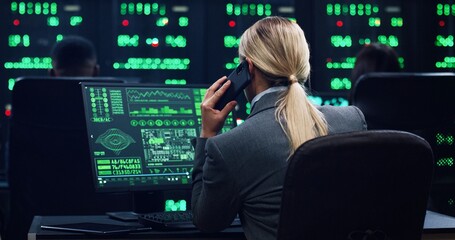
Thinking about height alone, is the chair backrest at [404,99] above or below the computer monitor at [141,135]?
below

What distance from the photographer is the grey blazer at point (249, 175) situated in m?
2.46

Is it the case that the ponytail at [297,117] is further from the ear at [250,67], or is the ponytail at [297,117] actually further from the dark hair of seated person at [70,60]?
the dark hair of seated person at [70,60]

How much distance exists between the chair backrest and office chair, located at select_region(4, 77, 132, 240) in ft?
3.59

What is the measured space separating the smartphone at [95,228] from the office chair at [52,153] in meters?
0.84

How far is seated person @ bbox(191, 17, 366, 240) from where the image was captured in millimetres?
2463

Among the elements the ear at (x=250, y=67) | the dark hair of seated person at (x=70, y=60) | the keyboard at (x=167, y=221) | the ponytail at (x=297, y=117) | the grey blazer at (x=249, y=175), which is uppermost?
the ear at (x=250, y=67)

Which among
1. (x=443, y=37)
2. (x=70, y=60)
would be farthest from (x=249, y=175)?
(x=443, y=37)

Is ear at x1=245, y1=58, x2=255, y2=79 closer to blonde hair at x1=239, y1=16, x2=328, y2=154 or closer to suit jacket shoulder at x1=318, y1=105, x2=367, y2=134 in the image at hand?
blonde hair at x1=239, y1=16, x2=328, y2=154

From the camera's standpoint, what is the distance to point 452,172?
14.2 feet

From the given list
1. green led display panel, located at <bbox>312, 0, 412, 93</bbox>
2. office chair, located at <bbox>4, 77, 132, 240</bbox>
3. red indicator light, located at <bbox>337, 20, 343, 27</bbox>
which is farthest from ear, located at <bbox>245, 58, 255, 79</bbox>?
red indicator light, located at <bbox>337, 20, 343, 27</bbox>

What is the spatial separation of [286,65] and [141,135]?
0.71m

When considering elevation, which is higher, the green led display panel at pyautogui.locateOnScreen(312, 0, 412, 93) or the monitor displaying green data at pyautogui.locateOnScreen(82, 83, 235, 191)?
the monitor displaying green data at pyautogui.locateOnScreen(82, 83, 235, 191)

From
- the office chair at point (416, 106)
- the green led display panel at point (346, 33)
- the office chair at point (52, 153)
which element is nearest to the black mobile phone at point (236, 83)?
the office chair at point (52, 153)

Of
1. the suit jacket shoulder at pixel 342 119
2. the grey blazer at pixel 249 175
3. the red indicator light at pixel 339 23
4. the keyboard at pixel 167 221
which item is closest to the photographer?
the grey blazer at pixel 249 175
